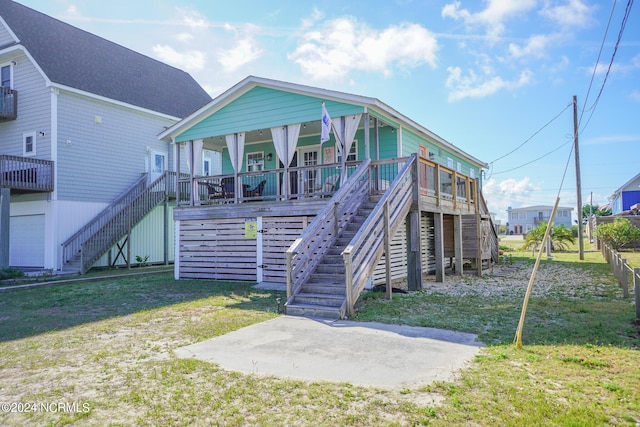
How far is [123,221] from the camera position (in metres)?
16.7

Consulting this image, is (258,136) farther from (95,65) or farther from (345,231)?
(95,65)

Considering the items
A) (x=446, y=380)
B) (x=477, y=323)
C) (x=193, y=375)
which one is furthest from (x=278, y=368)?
(x=477, y=323)

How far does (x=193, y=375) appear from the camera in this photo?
4.23 m

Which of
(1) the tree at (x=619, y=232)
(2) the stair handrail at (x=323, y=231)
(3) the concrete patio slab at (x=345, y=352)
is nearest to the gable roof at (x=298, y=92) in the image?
(2) the stair handrail at (x=323, y=231)

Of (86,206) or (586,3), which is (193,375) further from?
(86,206)

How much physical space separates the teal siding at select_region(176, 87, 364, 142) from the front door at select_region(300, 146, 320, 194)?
1.71 m

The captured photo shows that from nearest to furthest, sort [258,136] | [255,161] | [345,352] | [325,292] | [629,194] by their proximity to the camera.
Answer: [345,352], [325,292], [258,136], [255,161], [629,194]

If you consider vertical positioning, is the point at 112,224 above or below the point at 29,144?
below

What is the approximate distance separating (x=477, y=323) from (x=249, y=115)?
29.6ft

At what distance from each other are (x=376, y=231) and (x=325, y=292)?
5.28 feet

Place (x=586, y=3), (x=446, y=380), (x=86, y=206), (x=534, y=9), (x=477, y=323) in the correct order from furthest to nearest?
(x=86, y=206) → (x=534, y=9) → (x=586, y=3) → (x=477, y=323) → (x=446, y=380)

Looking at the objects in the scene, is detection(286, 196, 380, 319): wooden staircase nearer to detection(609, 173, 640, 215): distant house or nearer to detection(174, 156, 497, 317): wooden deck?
detection(174, 156, 497, 317): wooden deck

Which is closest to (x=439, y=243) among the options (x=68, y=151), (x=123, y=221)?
(x=123, y=221)

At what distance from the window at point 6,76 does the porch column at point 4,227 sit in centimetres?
549
